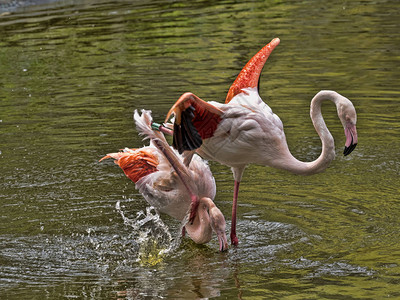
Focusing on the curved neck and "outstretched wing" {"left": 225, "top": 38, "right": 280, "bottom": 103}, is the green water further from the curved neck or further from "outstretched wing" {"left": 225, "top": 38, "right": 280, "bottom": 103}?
"outstretched wing" {"left": 225, "top": 38, "right": 280, "bottom": 103}

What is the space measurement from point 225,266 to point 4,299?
145 cm

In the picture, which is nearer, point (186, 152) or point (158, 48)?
point (186, 152)

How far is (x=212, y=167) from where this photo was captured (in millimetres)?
7090

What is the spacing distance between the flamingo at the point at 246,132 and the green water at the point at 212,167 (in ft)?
1.83

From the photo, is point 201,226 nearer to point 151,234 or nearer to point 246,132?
point 151,234

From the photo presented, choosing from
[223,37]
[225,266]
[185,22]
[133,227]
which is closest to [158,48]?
[223,37]

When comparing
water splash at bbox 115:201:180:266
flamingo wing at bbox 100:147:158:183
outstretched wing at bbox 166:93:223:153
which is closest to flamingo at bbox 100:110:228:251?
flamingo wing at bbox 100:147:158:183

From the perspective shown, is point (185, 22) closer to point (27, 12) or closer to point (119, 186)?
point (27, 12)

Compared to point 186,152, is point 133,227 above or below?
below

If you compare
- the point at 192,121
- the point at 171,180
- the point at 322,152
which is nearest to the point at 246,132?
the point at 192,121

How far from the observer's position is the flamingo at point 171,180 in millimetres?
5698

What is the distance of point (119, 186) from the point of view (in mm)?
6695

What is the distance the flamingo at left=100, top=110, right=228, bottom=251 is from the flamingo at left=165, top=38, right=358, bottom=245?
204 mm

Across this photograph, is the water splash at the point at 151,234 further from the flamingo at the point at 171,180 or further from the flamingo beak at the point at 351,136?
the flamingo beak at the point at 351,136
